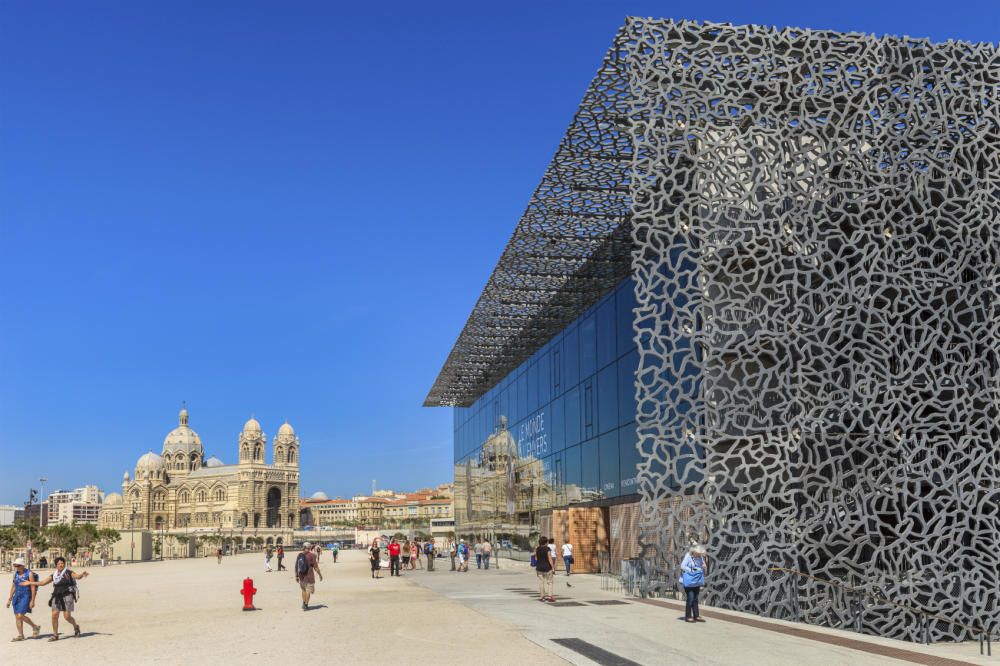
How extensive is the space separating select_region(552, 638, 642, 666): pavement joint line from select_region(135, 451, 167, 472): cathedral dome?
176399 millimetres

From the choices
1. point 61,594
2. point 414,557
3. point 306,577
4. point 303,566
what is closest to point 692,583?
point 306,577

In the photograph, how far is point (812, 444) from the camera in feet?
61.1

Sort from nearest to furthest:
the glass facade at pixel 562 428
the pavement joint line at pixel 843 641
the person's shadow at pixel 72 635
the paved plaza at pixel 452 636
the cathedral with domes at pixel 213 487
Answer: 1. the paved plaza at pixel 452 636
2. the pavement joint line at pixel 843 641
3. the person's shadow at pixel 72 635
4. the glass facade at pixel 562 428
5. the cathedral with domes at pixel 213 487

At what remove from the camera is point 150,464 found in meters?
175

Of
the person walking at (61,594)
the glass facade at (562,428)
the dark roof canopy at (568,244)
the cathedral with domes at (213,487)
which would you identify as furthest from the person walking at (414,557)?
the cathedral with domes at (213,487)

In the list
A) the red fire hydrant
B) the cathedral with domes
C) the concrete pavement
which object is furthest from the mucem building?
the cathedral with domes

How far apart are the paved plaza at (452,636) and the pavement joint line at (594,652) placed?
2cm

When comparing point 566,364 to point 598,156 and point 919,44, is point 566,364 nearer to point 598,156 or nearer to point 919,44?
point 598,156

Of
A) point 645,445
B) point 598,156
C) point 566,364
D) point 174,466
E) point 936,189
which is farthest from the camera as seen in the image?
point 174,466

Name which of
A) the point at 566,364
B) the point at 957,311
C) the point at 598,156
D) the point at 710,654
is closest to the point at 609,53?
the point at 598,156

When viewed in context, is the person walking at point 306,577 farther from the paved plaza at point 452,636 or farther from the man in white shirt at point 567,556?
the man in white shirt at point 567,556

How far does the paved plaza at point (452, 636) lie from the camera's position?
39.5ft

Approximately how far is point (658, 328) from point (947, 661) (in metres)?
9.10

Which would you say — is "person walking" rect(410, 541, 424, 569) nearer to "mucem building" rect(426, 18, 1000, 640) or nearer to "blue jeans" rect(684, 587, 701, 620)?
"mucem building" rect(426, 18, 1000, 640)
